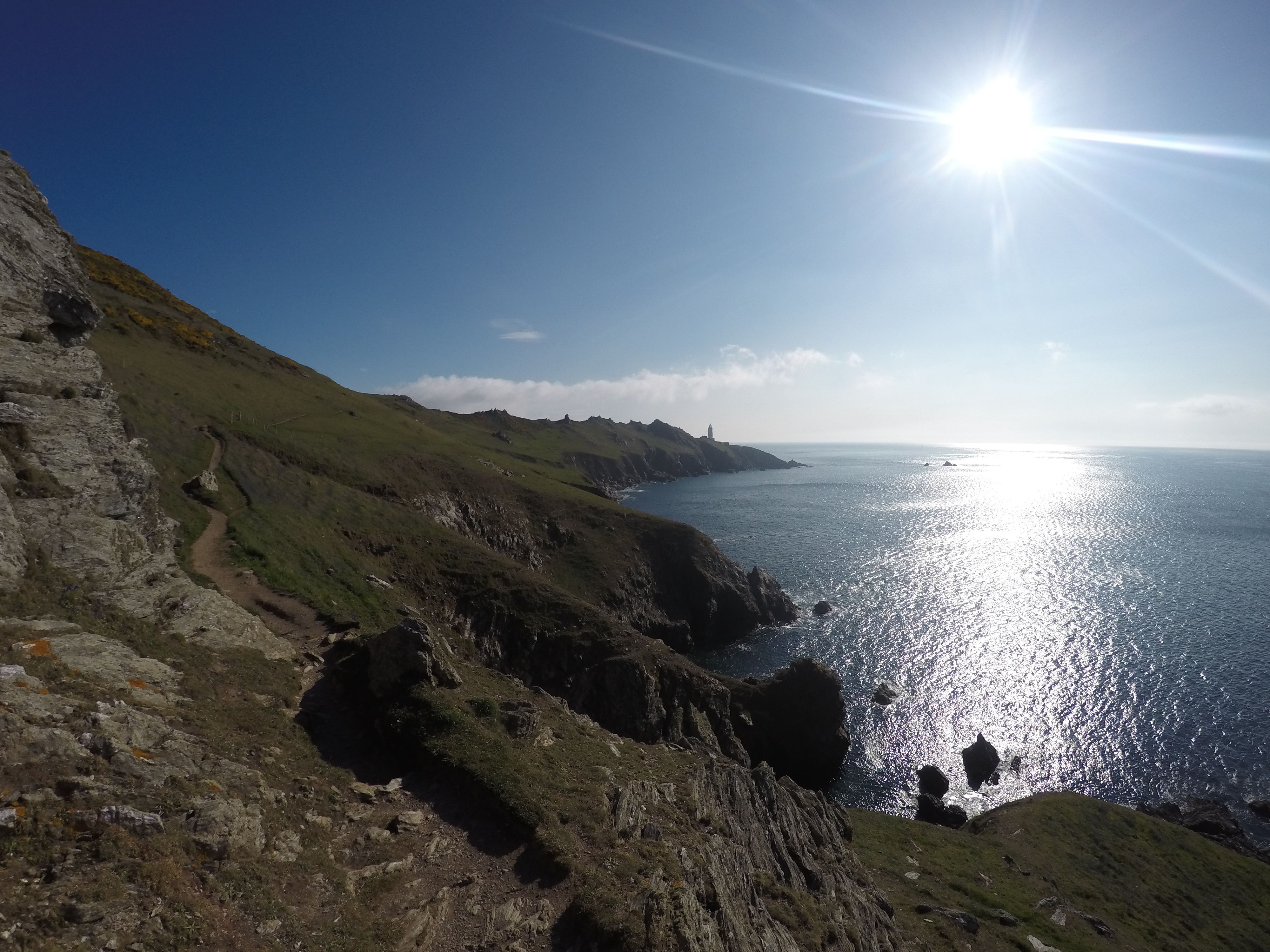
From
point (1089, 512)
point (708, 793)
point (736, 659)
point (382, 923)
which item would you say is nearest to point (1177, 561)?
point (1089, 512)

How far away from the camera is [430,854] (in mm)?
15055

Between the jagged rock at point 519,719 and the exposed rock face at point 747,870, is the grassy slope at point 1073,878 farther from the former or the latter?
the jagged rock at point 519,719

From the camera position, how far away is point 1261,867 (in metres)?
37.6

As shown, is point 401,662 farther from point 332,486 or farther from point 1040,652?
point 1040,652

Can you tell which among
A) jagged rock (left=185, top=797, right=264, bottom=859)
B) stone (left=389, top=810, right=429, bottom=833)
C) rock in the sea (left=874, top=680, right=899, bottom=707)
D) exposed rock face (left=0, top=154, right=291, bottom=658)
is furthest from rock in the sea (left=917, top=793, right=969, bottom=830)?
exposed rock face (left=0, top=154, right=291, bottom=658)

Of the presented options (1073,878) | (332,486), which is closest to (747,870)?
(1073,878)

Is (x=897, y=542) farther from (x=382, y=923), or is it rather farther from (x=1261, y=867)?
(x=382, y=923)

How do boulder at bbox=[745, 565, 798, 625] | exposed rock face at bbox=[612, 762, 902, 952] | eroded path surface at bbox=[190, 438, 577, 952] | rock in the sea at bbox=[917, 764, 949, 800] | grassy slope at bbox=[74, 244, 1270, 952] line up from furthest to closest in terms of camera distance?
boulder at bbox=[745, 565, 798, 625], rock in the sea at bbox=[917, 764, 949, 800], grassy slope at bbox=[74, 244, 1270, 952], exposed rock face at bbox=[612, 762, 902, 952], eroded path surface at bbox=[190, 438, 577, 952]

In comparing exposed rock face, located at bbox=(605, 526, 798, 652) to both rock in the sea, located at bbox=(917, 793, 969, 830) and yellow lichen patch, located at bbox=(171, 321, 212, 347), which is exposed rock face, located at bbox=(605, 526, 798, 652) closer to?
rock in the sea, located at bbox=(917, 793, 969, 830)

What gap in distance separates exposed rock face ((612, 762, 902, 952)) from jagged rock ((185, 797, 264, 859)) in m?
9.58

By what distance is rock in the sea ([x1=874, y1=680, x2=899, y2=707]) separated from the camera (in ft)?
193

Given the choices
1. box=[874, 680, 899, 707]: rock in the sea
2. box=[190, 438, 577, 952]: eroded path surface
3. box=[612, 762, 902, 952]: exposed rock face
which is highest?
box=[190, 438, 577, 952]: eroded path surface

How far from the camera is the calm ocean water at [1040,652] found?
4912 centimetres

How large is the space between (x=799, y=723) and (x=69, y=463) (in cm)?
5389
